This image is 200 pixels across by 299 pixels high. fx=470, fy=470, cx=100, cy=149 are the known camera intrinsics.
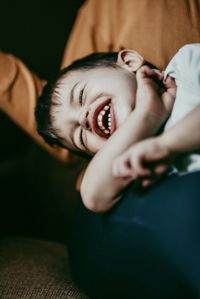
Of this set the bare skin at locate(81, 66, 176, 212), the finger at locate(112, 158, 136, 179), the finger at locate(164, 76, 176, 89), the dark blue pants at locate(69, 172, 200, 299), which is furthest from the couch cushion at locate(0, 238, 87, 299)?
the finger at locate(164, 76, 176, 89)

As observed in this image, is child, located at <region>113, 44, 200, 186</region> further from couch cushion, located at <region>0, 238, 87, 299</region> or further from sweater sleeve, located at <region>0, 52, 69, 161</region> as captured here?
sweater sleeve, located at <region>0, 52, 69, 161</region>

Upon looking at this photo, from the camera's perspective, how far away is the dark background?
1.30 meters

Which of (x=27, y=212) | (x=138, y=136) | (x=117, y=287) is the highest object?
(x=138, y=136)

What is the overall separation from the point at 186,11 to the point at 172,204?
0.50 m

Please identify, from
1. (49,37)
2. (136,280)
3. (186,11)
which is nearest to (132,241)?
(136,280)

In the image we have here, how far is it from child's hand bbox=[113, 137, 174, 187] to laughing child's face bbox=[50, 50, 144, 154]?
0.16 metres

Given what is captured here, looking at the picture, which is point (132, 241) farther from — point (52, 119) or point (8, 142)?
point (8, 142)

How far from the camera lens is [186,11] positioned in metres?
0.99

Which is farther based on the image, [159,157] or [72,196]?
[72,196]

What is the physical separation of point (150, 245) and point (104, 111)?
261 mm

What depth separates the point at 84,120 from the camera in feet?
2.77

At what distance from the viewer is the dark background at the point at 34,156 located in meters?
1.30

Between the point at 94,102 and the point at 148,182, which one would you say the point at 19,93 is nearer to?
the point at 94,102

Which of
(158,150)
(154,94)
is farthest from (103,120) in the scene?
(158,150)
